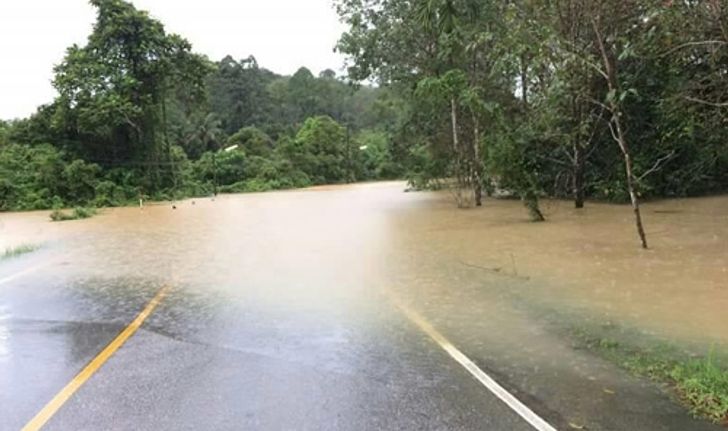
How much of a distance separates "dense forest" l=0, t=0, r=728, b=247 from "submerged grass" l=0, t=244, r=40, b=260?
10.8 metres

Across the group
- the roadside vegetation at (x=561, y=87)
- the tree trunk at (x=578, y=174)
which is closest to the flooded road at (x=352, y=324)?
the roadside vegetation at (x=561, y=87)

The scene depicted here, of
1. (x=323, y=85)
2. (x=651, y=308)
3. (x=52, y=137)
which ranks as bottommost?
(x=651, y=308)

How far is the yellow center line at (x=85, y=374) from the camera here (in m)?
4.87

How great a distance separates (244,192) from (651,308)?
1978 inches

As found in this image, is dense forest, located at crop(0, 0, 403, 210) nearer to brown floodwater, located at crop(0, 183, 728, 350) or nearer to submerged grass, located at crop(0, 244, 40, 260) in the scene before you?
brown floodwater, located at crop(0, 183, 728, 350)

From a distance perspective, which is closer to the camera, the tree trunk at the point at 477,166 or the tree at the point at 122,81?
the tree trunk at the point at 477,166

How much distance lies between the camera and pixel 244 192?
56.8m

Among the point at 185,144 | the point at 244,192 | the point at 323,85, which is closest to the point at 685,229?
the point at 244,192

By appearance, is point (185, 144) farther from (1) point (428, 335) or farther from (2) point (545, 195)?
(1) point (428, 335)

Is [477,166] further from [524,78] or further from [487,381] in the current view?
[487,381]

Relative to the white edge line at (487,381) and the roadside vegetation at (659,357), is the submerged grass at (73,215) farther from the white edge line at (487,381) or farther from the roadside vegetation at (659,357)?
the roadside vegetation at (659,357)

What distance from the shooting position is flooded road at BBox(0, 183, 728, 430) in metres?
5.02

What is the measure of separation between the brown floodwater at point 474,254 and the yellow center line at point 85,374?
201 centimetres

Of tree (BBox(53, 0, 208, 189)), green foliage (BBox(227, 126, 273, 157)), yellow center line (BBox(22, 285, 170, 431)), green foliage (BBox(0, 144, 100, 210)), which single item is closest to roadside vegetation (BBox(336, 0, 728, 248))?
yellow center line (BBox(22, 285, 170, 431))
